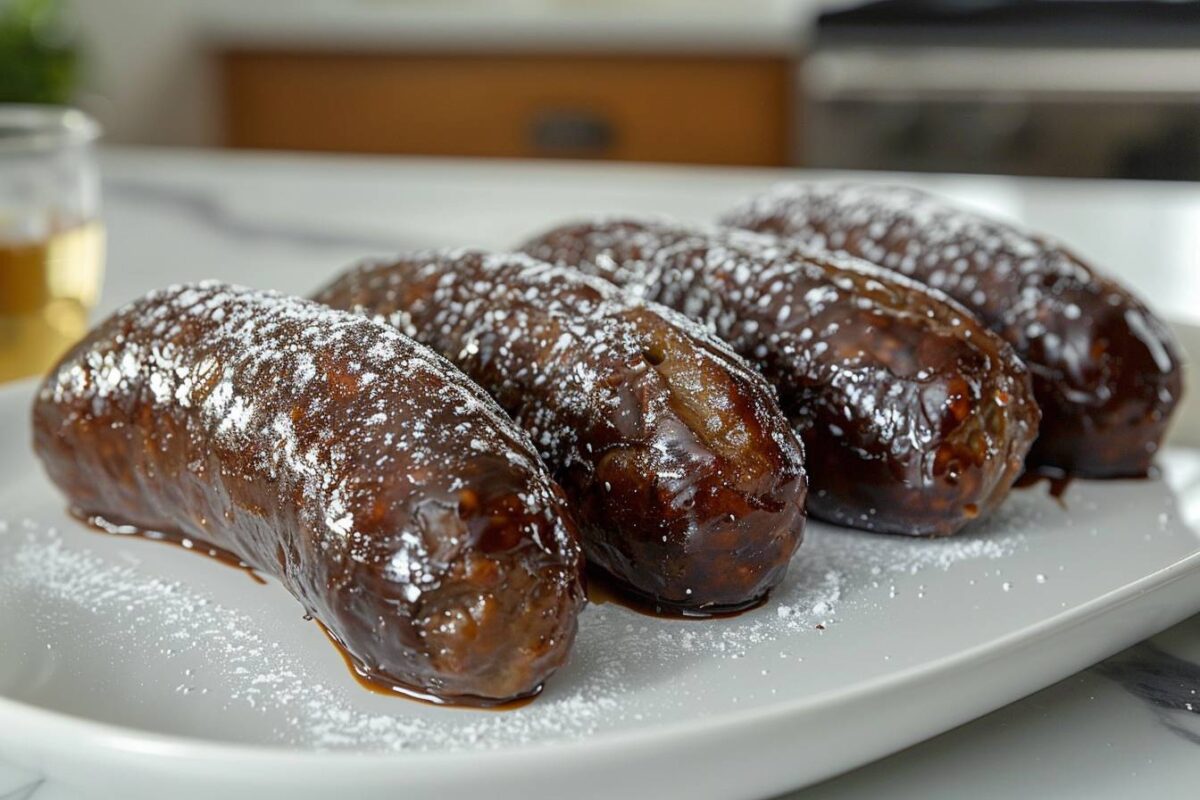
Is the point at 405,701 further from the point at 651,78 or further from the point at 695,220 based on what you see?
the point at 651,78

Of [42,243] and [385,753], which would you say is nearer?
[385,753]

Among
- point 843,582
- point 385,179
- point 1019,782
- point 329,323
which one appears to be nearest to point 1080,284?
point 843,582

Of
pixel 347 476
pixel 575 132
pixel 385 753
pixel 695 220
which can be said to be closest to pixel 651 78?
pixel 575 132

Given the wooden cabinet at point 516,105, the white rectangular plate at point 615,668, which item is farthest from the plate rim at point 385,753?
the wooden cabinet at point 516,105

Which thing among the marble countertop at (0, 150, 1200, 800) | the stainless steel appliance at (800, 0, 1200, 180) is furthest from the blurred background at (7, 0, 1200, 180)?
the marble countertop at (0, 150, 1200, 800)

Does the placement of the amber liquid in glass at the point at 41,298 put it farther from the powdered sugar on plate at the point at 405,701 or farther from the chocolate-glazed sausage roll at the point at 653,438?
the chocolate-glazed sausage roll at the point at 653,438

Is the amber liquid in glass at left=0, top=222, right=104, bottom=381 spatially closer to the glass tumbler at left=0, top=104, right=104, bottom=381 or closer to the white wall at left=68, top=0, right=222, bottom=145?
the glass tumbler at left=0, top=104, right=104, bottom=381
